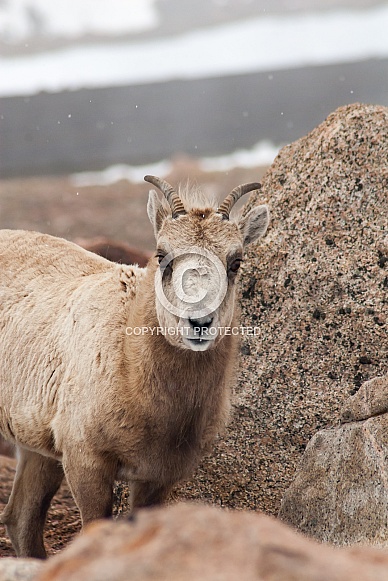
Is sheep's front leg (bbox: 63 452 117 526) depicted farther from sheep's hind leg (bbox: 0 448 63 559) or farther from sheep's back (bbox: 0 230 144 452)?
Result: sheep's hind leg (bbox: 0 448 63 559)

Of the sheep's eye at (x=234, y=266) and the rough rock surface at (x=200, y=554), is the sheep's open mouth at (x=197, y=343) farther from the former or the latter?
the rough rock surface at (x=200, y=554)

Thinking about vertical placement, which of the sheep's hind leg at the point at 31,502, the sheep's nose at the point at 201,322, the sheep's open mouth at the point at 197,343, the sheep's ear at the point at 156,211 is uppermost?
the sheep's ear at the point at 156,211

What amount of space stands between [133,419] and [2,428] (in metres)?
1.54

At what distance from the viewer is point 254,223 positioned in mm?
5797

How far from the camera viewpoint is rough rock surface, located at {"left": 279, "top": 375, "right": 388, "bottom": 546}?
4914 mm

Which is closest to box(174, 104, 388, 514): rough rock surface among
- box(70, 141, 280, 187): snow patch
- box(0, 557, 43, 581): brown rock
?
box(0, 557, 43, 581): brown rock

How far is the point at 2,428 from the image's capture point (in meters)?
6.37

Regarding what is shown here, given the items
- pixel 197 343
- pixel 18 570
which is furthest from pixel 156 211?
pixel 18 570

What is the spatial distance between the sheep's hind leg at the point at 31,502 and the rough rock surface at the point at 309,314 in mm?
1065

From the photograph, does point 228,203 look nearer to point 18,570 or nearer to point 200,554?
point 18,570

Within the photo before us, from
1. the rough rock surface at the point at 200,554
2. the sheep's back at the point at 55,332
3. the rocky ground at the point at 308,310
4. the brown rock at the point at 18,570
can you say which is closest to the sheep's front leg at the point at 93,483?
the sheep's back at the point at 55,332

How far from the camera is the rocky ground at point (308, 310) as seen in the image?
6254 millimetres

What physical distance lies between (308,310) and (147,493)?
1.84 metres

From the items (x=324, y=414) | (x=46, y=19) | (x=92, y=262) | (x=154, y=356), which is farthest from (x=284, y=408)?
(x=46, y=19)
